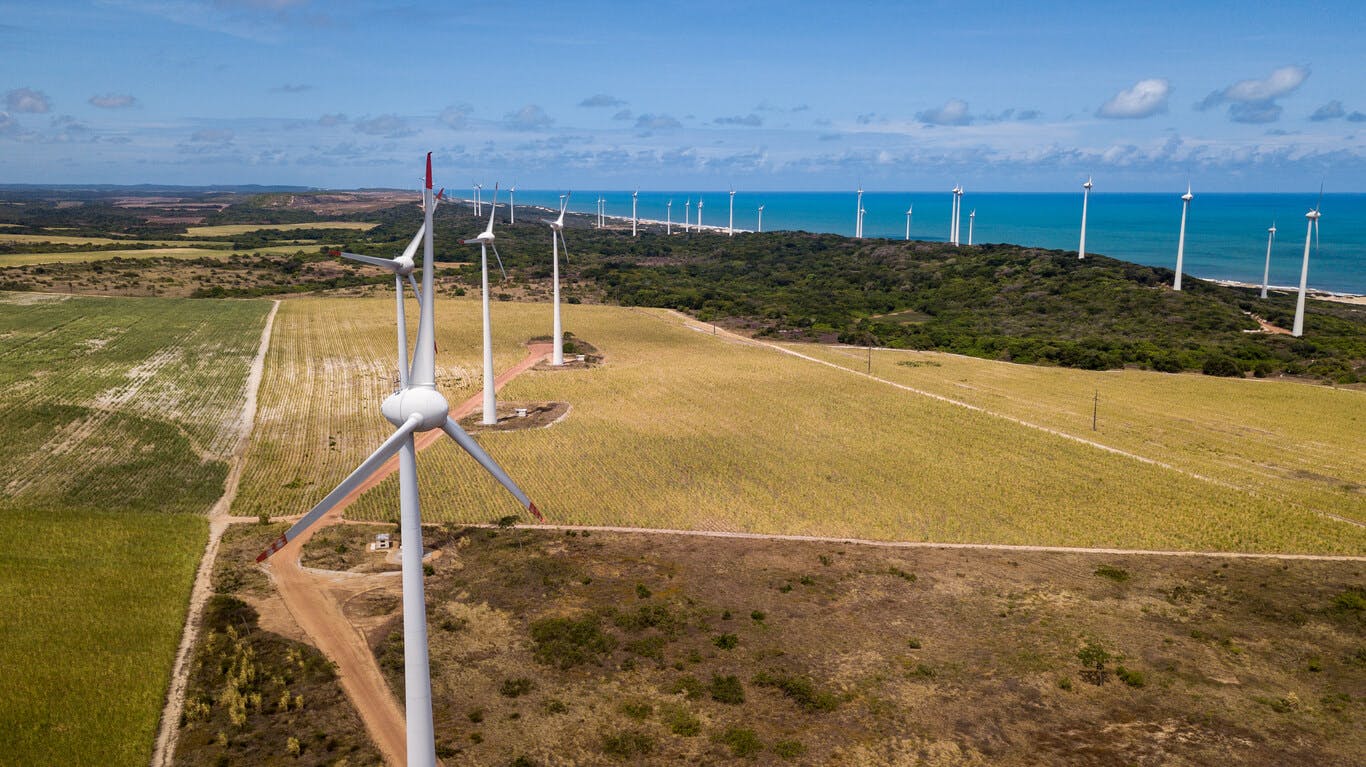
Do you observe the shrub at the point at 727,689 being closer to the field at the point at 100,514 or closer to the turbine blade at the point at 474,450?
the turbine blade at the point at 474,450

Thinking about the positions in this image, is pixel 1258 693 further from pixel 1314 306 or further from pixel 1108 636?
pixel 1314 306

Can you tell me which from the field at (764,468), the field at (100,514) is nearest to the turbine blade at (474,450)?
the field at (100,514)

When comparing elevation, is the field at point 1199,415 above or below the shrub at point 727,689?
above

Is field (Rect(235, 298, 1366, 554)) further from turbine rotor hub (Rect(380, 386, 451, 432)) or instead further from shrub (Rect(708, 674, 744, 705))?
turbine rotor hub (Rect(380, 386, 451, 432))

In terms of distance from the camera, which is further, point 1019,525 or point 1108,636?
point 1019,525

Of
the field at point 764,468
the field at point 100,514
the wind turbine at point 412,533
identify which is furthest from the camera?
the field at point 764,468

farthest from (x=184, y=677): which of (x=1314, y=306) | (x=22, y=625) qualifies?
(x=1314, y=306)
